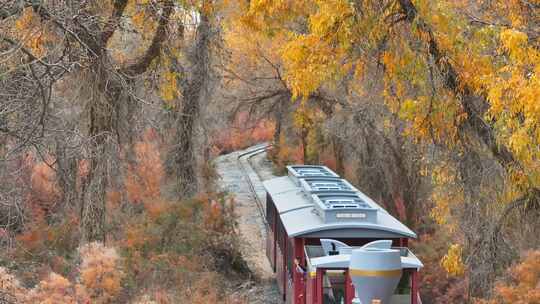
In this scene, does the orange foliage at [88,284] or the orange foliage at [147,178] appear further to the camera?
the orange foliage at [147,178]

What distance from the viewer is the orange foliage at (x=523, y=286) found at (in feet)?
48.7

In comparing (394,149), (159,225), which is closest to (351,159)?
(394,149)

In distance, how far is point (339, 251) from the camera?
11617 mm

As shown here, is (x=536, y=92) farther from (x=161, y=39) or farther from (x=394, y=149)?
(x=394, y=149)

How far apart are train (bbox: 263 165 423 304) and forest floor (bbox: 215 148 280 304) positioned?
1.59 metres

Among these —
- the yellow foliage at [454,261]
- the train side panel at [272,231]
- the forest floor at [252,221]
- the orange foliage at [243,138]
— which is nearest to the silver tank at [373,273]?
the yellow foliage at [454,261]

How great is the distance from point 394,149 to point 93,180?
11.7 meters

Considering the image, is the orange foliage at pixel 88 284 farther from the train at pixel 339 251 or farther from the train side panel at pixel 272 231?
the train side panel at pixel 272 231

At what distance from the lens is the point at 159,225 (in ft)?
68.1

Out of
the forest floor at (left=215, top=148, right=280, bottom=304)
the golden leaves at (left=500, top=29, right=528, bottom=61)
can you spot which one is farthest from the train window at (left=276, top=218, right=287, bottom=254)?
the golden leaves at (left=500, top=29, right=528, bottom=61)

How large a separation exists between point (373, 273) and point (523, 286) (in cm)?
839

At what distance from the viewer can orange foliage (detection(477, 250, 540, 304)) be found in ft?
48.7

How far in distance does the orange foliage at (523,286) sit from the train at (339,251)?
295cm

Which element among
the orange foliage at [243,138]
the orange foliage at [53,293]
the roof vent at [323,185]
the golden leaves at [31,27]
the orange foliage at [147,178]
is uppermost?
the orange foliage at [243,138]
